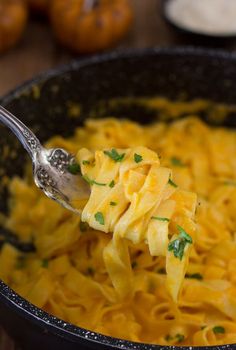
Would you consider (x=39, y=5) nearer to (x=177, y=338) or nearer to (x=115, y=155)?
(x=115, y=155)

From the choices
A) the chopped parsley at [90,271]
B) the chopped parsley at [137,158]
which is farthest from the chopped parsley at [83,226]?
the chopped parsley at [137,158]

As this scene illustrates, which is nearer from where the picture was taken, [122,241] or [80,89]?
[122,241]

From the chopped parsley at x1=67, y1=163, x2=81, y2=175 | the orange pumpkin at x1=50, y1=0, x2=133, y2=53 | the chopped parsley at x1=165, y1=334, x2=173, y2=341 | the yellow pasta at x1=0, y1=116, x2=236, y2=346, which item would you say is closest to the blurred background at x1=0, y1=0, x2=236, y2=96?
the orange pumpkin at x1=50, y1=0, x2=133, y2=53

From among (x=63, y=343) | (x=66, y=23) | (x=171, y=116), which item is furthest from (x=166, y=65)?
(x=63, y=343)

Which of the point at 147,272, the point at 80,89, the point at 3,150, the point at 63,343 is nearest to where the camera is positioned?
the point at 63,343

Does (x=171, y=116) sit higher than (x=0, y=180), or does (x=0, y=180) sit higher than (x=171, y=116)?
(x=0, y=180)

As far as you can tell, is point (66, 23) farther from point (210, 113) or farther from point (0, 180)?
point (0, 180)

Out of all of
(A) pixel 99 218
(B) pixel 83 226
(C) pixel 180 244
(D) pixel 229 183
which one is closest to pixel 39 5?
(D) pixel 229 183
